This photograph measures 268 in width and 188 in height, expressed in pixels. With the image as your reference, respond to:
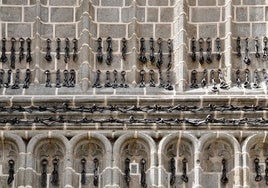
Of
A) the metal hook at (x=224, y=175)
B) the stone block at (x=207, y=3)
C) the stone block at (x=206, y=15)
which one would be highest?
the stone block at (x=207, y=3)

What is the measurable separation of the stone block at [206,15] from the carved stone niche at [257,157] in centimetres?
214

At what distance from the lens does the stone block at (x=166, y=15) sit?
998 inches

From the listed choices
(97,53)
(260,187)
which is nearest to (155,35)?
(97,53)

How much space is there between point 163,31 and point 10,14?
88.2 inches

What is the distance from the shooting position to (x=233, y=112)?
79.9ft

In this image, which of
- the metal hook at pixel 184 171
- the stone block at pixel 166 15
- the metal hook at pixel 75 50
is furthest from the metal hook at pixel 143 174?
the stone block at pixel 166 15

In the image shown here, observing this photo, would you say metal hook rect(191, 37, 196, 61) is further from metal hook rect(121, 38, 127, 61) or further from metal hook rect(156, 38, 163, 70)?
metal hook rect(121, 38, 127, 61)

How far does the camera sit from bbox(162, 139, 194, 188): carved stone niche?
24.0 m

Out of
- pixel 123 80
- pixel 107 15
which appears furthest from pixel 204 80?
pixel 107 15

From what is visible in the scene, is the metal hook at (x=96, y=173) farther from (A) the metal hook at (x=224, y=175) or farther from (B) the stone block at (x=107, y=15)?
(B) the stone block at (x=107, y=15)

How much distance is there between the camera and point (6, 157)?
2420cm

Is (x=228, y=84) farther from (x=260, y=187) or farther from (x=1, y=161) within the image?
(x=1, y=161)

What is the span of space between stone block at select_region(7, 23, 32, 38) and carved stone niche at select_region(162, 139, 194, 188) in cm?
280

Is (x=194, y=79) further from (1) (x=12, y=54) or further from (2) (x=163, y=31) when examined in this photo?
(1) (x=12, y=54)
